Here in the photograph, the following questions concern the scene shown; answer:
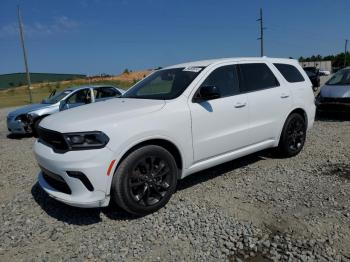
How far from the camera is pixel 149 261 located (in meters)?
3.09

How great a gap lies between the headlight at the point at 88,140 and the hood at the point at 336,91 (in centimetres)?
810

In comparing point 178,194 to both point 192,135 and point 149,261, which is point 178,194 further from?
point 149,261

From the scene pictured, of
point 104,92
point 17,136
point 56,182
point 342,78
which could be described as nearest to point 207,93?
point 56,182

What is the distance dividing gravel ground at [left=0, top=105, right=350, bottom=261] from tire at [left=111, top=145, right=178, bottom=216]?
0.19 metres

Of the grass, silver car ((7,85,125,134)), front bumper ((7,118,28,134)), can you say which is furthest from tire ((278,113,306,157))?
the grass

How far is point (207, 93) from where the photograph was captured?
4227 millimetres

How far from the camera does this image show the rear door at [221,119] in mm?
4277

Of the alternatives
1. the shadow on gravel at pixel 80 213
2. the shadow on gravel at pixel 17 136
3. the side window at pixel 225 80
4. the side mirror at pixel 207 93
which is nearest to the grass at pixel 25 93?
the shadow on gravel at pixel 17 136

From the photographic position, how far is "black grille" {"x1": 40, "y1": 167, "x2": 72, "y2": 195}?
145 inches

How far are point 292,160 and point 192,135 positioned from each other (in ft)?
8.30

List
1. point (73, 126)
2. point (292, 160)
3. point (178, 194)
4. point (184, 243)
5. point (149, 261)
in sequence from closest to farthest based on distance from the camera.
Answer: point (149, 261) < point (184, 243) < point (73, 126) < point (178, 194) < point (292, 160)

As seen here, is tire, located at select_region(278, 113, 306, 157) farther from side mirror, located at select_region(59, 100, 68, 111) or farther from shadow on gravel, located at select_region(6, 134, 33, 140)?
shadow on gravel, located at select_region(6, 134, 33, 140)

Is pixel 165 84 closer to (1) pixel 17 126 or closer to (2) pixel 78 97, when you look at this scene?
(2) pixel 78 97

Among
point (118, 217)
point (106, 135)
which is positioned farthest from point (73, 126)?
point (118, 217)
